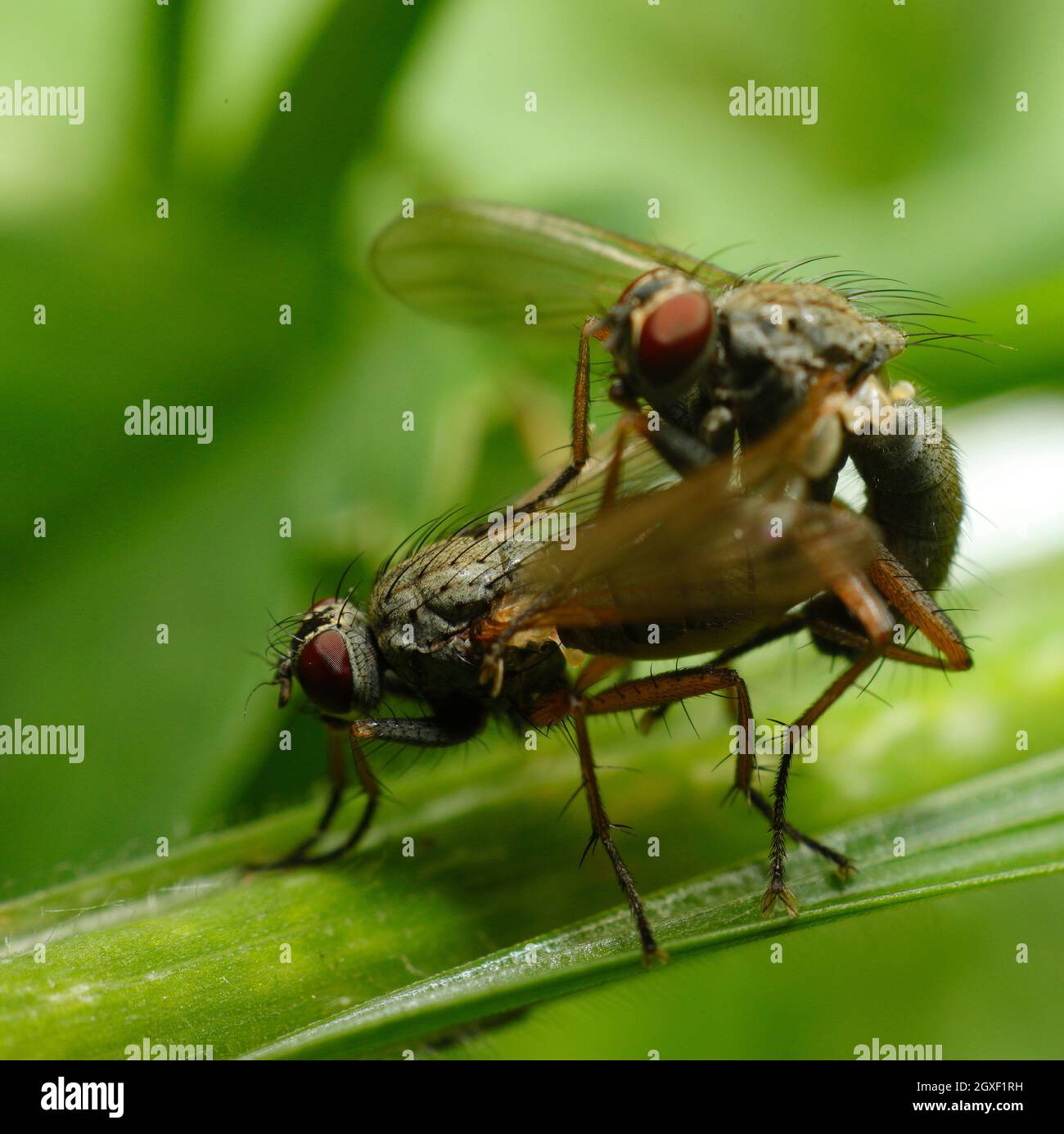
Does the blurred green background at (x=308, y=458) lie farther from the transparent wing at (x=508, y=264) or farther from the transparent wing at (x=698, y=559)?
the transparent wing at (x=698, y=559)

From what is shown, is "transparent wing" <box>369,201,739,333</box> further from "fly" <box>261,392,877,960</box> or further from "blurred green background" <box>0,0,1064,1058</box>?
"fly" <box>261,392,877,960</box>

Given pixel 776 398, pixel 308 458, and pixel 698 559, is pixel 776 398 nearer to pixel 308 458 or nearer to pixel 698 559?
pixel 698 559

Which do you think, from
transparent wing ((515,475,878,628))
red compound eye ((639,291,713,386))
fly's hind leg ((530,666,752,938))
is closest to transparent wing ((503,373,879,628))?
transparent wing ((515,475,878,628))

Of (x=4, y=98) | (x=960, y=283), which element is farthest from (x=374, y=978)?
(x=4, y=98)

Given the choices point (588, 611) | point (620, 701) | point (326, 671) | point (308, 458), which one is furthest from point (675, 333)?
point (308, 458)

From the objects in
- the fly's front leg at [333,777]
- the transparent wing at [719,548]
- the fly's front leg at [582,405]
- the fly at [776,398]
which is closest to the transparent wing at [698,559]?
the transparent wing at [719,548]
